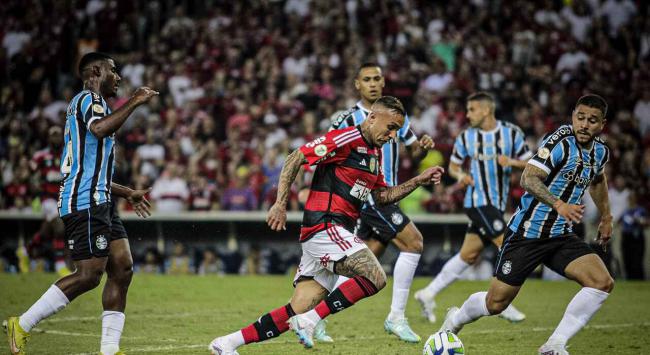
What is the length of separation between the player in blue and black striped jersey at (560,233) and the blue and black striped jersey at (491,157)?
3584 millimetres

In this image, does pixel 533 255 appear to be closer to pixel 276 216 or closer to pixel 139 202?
pixel 276 216

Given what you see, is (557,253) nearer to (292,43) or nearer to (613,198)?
(613,198)

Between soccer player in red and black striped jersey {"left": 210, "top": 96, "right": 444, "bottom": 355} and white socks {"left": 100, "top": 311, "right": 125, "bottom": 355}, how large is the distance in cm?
100

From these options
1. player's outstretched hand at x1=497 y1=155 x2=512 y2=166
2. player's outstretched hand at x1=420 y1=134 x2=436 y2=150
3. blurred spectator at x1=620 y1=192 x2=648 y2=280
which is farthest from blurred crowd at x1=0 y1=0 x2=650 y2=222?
player's outstretched hand at x1=420 y1=134 x2=436 y2=150

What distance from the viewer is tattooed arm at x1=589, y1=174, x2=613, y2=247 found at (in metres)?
8.55

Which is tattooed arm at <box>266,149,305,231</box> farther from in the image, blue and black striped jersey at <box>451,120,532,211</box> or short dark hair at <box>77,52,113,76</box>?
blue and black striped jersey at <box>451,120,532,211</box>

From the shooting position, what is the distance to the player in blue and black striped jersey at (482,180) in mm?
11602

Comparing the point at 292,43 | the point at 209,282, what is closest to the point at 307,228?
the point at 209,282

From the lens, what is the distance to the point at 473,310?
829cm

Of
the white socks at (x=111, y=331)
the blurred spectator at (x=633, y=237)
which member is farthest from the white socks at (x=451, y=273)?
the blurred spectator at (x=633, y=237)

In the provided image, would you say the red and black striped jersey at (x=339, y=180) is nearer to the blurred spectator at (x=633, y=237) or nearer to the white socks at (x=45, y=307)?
the white socks at (x=45, y=307)

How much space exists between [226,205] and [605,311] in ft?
30.2

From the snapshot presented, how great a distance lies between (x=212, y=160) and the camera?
20.7 meters

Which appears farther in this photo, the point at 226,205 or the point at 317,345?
the point at 226,205
